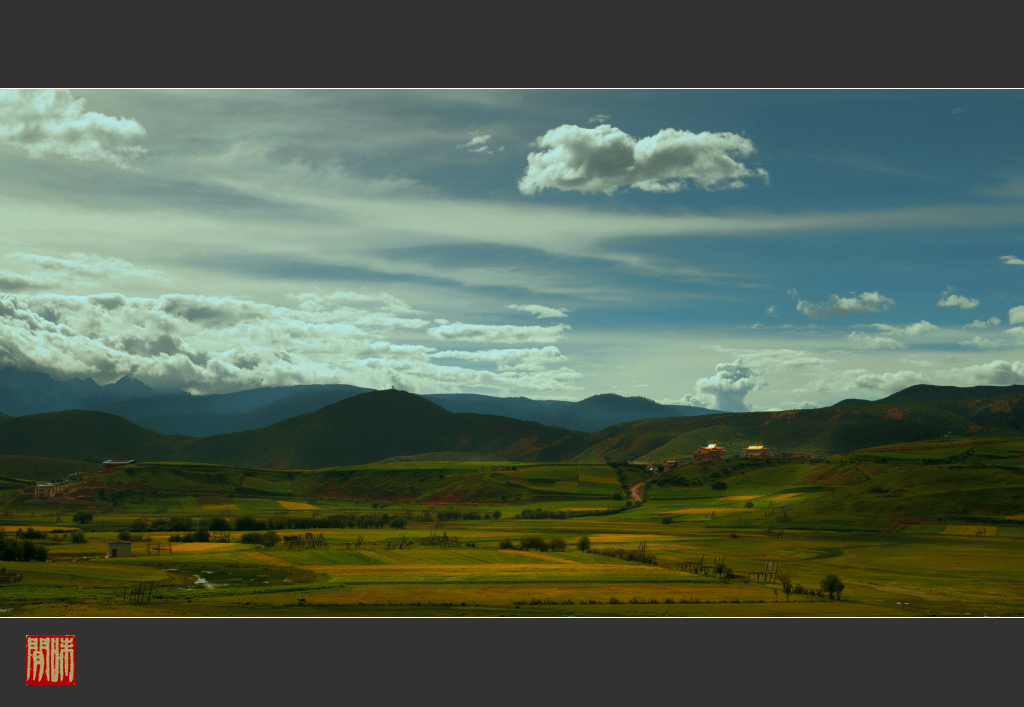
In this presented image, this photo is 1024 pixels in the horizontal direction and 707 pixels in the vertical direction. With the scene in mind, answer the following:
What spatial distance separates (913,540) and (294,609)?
309ft

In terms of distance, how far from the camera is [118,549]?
8850 cm

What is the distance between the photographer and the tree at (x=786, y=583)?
6925cm

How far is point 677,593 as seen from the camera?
226ft

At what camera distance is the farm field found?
206 ft

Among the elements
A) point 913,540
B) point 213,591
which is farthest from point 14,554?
point 913,540

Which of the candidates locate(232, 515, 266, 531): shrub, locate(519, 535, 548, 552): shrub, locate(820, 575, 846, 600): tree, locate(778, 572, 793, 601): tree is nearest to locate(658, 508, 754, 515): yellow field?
locate(519, 535, 548, 552): shrub

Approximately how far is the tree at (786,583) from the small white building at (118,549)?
71321 mm

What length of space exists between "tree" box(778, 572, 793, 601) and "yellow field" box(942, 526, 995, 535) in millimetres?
51801

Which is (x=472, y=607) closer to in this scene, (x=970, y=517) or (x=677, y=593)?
(x=677, y=593)

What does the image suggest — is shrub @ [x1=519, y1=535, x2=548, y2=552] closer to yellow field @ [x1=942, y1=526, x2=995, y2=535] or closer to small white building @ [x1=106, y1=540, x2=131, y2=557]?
small white building @ [x1=106, y1=540, x2=131, y2=557]

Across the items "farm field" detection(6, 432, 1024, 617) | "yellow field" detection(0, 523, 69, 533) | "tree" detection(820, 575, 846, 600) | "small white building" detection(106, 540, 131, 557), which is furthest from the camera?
"yellow field" detection(0, 523, 69, 533)

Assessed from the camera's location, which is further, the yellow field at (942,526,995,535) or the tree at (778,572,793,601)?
the yellow field at (942,526,995,535)

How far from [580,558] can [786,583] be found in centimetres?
2887

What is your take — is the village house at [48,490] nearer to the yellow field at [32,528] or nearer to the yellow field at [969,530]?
the yellow field at [32,528]
